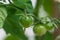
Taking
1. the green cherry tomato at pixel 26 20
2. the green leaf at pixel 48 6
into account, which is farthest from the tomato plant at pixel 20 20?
Answer: the green leaf at pixel 48 6

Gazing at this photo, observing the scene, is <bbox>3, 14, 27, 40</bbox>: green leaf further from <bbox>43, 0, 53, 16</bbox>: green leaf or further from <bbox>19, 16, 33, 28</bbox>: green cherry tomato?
<bbox>43, 0, 53, 16</bbox>: green leaf

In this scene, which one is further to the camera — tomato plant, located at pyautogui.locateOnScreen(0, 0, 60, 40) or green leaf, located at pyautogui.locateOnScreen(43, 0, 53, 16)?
green leaf, located at pyautogui.locateOnScreen(43, 0, 53, 16)

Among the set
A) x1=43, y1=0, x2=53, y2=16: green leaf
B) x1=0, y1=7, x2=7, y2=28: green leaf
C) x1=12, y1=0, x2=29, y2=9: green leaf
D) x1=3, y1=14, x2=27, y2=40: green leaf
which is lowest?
x1=43, y1=0, x2=53, y2=16: green leaf

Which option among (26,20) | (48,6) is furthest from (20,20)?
(48,6)

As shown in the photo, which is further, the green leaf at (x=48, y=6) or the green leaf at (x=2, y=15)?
the green leaf at (x=48, y=6)

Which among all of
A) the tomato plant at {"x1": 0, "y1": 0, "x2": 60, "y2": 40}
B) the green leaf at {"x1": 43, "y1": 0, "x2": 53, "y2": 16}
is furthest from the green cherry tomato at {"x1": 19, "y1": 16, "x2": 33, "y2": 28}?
the green leaf at {"x1": 43, "y1": 0, "x2": 53, "y2": 16}

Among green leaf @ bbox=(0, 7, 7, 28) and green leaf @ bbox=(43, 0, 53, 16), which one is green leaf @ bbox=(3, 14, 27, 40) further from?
green leaf @ bbox=(43, 0, 53, 16)

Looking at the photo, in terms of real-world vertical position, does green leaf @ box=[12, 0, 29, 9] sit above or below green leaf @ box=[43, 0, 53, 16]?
above

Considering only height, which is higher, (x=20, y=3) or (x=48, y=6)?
(x=20, y=3)

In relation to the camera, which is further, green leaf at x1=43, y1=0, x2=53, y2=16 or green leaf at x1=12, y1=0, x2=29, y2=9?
green leaf at x1=43, y1=0, x2=53, y2=16

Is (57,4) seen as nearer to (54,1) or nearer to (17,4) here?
(54,1)

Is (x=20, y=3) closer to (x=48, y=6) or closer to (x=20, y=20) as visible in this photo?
(x=20, y=20)

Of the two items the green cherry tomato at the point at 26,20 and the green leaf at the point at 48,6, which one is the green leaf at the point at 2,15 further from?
the green leaf at the point at 48,6
